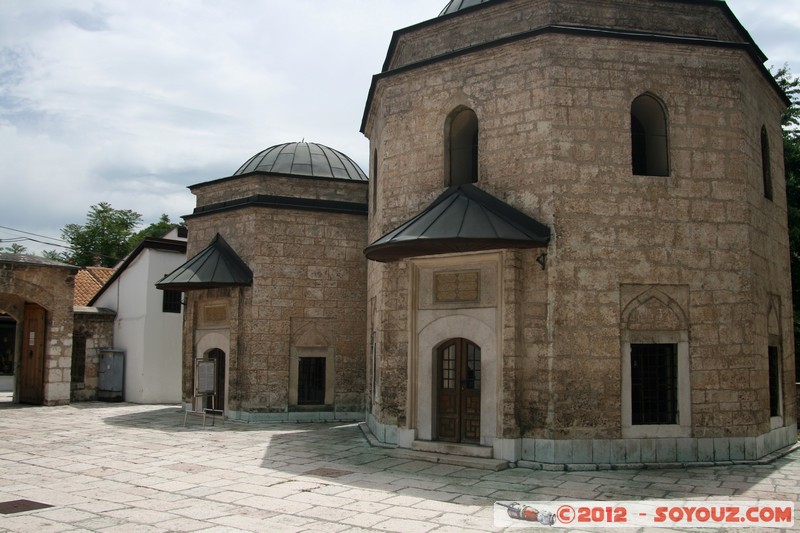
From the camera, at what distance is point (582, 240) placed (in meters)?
8.52

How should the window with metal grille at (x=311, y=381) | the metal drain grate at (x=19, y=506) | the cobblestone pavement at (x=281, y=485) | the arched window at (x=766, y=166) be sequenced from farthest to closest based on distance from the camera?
the window with metal grille at (x=311, y=381), the arched window at (x=766, y=166), the metal drain grate at (x=19, y=506), the cobblestone pavement at (x=281, y=485)

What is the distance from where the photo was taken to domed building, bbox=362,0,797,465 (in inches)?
329

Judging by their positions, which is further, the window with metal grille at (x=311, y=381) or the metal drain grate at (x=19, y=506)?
the window with metal grille at (x=311, y=381)

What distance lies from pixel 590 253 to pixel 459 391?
103 inches

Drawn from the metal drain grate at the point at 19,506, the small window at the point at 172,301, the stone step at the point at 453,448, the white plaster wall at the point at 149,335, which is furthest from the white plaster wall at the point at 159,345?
the metal drain grate at the point at 19,506

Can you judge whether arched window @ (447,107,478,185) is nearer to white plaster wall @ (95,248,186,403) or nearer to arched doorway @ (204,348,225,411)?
arched doorway @ (204,348,225,411)

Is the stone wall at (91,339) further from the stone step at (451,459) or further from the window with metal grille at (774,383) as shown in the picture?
the window with metal grille at (774,383)

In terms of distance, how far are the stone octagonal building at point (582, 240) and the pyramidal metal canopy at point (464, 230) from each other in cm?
3

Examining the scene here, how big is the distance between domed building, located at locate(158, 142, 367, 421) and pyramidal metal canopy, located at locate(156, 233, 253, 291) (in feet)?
0.07

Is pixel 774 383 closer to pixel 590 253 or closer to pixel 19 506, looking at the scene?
pixel 590 253

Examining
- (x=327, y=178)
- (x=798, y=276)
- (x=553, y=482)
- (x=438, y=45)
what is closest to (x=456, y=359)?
(x=553, y=482)

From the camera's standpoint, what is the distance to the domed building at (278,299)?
1277 cm

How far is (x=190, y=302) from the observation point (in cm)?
1419

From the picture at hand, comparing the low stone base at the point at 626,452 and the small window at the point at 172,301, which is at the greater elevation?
the small window at the point at 172,301
